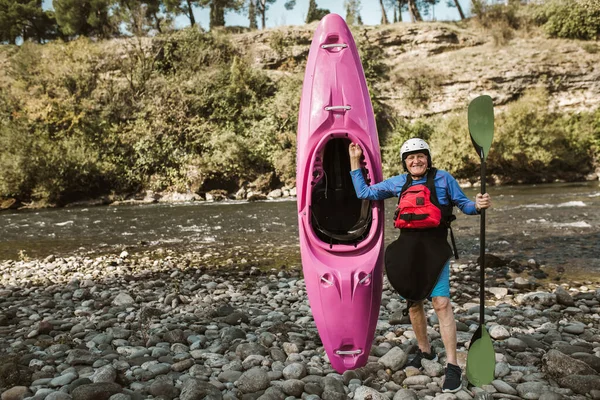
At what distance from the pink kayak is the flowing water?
2687mm

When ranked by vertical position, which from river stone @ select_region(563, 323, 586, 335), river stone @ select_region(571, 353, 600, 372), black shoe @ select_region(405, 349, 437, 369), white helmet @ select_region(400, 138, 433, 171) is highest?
white helmet @ select_region(400, 138, 433, 171)

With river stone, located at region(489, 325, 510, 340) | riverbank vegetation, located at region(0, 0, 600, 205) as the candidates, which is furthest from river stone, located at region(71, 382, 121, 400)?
riverbank vegetation, located at region(0, 0, 600, 205)

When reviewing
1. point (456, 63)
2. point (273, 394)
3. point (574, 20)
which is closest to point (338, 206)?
point (273, 394)

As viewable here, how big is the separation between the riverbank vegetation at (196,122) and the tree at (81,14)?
6054mm

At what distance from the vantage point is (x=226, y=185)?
18.5 metres

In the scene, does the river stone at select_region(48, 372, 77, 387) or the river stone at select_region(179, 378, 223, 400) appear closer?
the river stone at select_region(179, 378, 223, 400)

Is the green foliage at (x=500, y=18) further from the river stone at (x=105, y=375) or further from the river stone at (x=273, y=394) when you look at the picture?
the river stone at (x=105, y=375)

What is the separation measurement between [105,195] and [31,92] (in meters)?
6.59

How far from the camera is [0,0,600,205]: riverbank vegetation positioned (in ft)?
55.9

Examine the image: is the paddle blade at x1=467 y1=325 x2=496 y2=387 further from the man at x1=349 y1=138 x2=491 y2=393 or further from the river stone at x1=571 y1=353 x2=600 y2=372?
the river stone at x1=571 y1=353 x2=600 y2=372

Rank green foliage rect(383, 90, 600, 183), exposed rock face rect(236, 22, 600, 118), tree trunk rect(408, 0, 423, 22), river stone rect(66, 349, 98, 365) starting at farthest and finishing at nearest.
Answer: tree trunk rect(408, 0, 423, 22), exposed rock face rect(236, 22, 600, 118), green foliage rect(383, 90, 600, 183), river stone rect(66, 349, 98, 365)

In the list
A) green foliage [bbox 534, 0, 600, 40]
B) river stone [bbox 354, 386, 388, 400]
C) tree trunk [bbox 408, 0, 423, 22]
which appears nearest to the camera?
river stone [bbox 354, 386, 388, 400]

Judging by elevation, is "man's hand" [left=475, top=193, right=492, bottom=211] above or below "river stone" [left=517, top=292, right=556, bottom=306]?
above

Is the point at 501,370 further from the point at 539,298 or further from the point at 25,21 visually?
the point at 25,21
